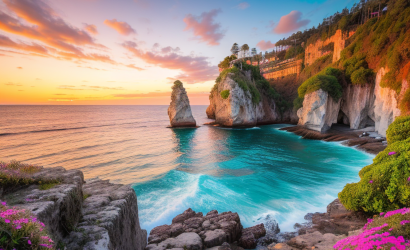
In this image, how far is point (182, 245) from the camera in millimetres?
6621

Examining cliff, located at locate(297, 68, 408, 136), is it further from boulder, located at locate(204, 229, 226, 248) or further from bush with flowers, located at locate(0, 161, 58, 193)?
bush with flowers, located at locate(0, 161, 58, 193)

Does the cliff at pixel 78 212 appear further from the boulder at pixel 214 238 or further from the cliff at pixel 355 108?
the cliff at pixel 355 108

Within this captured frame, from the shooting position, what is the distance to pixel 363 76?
27766 mm

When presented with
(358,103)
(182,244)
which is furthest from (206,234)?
(358,103)

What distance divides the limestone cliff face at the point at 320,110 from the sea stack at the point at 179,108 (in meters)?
25.5

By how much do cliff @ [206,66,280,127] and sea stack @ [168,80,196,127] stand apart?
785 centimetres

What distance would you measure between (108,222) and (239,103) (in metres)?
41.3

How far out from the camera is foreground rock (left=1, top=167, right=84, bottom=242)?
3725 mm

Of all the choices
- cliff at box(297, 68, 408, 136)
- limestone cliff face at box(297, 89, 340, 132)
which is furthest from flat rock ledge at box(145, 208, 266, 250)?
limestone cliff face at box(297, 89, 340, 132)

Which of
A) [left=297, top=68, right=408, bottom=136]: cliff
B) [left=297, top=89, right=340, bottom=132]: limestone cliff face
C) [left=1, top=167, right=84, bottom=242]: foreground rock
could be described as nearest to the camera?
[left=1, top=167, right=84, bottom=242]: foreground rock

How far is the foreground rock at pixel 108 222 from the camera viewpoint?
403cm

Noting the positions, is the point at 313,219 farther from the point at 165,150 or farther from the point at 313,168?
the point at 165,150

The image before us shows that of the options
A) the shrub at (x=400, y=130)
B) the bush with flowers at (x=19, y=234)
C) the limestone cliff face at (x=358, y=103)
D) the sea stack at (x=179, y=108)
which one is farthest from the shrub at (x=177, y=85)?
the bush with flowers at (x=19, y=234)

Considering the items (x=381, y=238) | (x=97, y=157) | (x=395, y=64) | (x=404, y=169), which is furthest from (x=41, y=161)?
(x=395, y=64)
